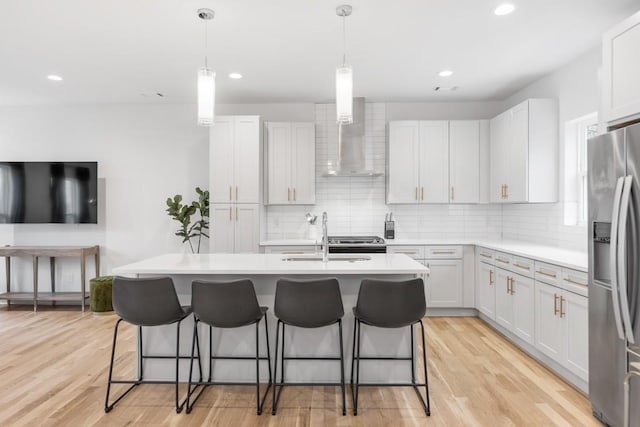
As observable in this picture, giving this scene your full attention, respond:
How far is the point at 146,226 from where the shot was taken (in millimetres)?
5465

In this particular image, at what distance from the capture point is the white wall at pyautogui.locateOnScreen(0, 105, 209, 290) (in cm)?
545

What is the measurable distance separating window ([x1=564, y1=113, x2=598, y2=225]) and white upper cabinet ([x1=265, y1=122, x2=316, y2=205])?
2.83 metres

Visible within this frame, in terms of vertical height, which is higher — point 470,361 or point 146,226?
point 146,226

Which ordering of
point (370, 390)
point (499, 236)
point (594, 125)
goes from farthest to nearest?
point (499, 236) < point (594, 125) < point (370, 390)

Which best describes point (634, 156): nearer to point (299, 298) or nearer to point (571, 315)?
point (571, 315)

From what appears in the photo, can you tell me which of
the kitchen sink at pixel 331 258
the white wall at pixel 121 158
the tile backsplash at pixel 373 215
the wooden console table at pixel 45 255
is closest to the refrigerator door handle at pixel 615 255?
the kitchen sink at pixel 331 258

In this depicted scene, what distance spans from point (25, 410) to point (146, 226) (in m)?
3.10

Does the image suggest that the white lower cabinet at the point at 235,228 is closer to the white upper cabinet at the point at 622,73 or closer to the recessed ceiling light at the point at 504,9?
the recessed ceiling light at the point at 504,9

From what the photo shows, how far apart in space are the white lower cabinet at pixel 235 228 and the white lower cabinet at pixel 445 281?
2.19 meters

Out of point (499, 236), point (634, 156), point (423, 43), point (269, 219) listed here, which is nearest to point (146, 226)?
point (269, 219)

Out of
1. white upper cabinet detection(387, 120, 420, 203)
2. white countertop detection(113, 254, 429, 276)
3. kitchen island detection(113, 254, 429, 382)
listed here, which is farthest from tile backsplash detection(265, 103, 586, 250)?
kitchen island detection(113, 254, 429, 382)

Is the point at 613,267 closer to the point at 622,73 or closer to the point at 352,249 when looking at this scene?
the point at 622,73

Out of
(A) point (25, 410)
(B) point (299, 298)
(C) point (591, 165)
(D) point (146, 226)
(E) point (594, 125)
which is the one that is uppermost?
(E) point (594, 125)

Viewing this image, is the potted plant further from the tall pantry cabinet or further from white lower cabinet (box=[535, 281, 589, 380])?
white lower cabinet (box=[535, 281, 589, 380])
